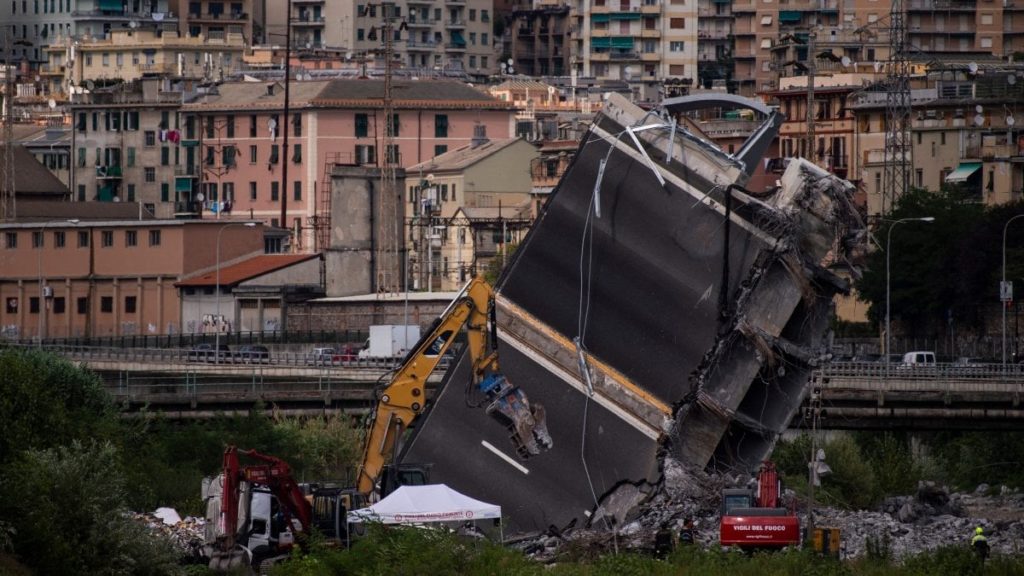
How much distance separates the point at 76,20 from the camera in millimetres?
189500

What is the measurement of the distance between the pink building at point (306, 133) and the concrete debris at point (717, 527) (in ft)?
236

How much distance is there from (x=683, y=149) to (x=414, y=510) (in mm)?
8168

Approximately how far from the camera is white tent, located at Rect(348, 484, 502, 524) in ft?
160

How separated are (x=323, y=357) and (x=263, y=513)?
33168 millimetres

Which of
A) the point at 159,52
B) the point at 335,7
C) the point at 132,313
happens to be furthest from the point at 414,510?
the point at 335,7

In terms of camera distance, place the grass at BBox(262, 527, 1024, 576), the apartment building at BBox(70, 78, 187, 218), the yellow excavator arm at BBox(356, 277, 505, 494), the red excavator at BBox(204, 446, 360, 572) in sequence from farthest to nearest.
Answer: the apartment building at BBox(70, 78, 187, 218), the yellow excavator arm at BBox(356, 277, 505, 494), the red excavator at BBox(204, 446, 360, 572), the grass at BBox(262, 527, 1024, 576)

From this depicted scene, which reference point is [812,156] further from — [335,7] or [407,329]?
[335,7]

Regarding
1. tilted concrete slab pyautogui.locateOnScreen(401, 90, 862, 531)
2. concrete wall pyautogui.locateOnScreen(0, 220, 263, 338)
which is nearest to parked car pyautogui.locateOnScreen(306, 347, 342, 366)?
concrete wall pyautogui.locateOnScreen(0, 220, 263, 338)

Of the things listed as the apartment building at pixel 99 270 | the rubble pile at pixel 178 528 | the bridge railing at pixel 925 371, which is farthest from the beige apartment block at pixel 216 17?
the rubble pile at pixel 178 528

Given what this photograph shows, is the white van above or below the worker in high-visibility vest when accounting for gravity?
below

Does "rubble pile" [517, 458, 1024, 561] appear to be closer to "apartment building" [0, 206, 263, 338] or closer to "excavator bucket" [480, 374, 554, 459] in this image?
"excavator bucket" [480, 374, 554, 459]

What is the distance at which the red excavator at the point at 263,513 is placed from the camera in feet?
166

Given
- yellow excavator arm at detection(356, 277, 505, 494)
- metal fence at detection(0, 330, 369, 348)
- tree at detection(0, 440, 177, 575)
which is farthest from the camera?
metal fence at detection(0, 330, 369, 348)

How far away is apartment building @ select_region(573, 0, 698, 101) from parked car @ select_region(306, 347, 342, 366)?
82023 millimetres
